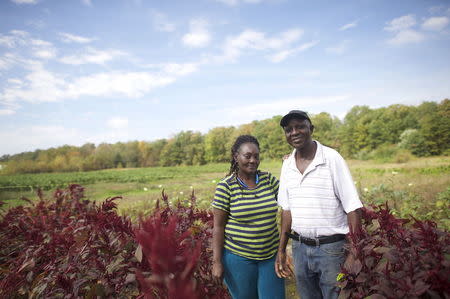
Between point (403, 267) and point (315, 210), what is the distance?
2.61 feet

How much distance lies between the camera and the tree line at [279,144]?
31172 millimetres

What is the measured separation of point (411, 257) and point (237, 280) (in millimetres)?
1217

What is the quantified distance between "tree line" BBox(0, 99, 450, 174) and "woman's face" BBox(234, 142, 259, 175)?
25944 mm

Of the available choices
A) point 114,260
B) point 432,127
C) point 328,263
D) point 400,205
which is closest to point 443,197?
point 400,205

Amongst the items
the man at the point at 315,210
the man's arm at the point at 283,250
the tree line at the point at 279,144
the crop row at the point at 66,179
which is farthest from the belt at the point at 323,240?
the tree line at the point at 279,144

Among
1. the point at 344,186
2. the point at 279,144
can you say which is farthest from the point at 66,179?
the point at 279,144

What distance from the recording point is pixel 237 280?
191 cm

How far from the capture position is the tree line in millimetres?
31172

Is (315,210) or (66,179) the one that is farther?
(66,179)

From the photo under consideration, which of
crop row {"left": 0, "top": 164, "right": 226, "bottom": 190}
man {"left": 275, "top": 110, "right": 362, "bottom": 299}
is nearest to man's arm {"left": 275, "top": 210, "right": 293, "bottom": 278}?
man {"left": 275, "top": 110, "right": 362, "bottom": 299}

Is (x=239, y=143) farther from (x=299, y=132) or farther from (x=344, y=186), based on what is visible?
(x=344, y=186)

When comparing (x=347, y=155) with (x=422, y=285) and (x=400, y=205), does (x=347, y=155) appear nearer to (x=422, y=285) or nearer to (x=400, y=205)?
(x=400, y=205)

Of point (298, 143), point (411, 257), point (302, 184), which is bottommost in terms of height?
point (411, 257)

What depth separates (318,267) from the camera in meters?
1.82
